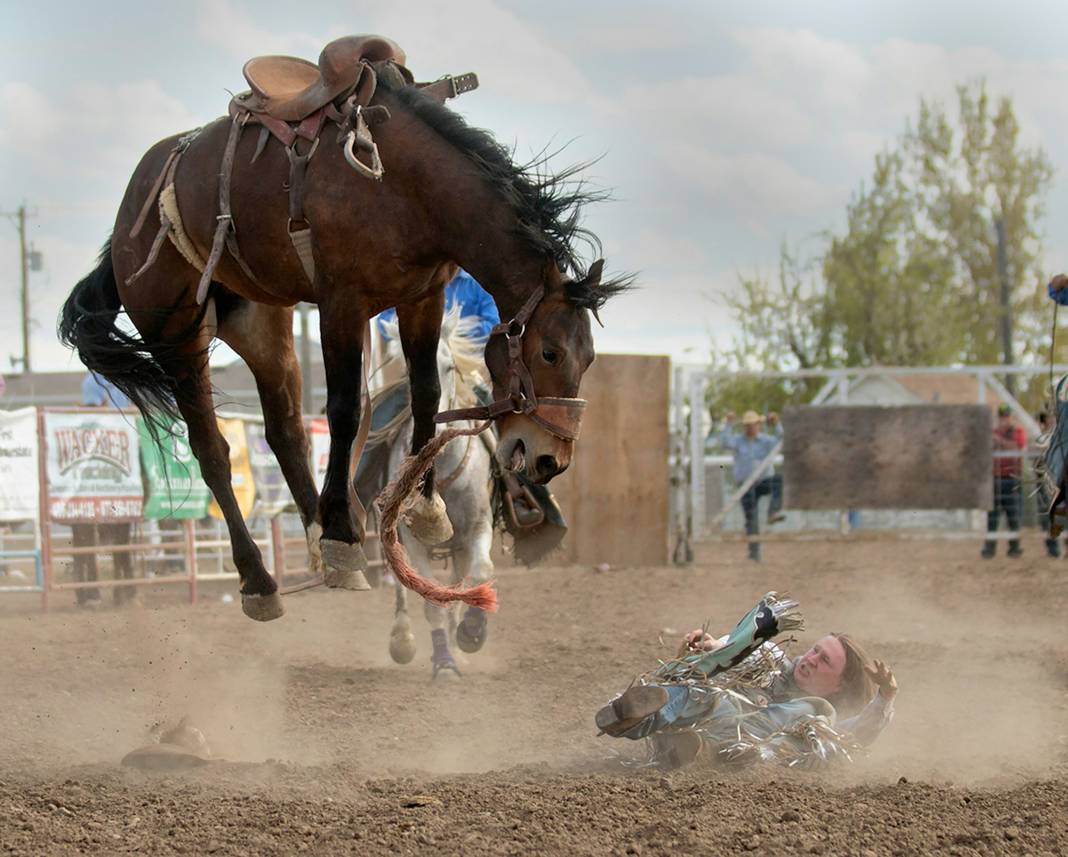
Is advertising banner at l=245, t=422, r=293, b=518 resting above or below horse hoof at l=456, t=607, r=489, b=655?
above

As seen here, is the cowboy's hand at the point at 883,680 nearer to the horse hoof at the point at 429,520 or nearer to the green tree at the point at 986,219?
the horse hoof at the point at 429,520

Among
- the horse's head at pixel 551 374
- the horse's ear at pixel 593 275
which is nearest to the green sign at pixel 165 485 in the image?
the horse's head at pixel 551 374

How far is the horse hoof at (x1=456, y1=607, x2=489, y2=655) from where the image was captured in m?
7.48

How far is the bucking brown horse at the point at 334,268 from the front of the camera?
14.0 feet

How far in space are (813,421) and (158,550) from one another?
25.9 ft

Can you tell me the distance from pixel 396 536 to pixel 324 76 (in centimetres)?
170

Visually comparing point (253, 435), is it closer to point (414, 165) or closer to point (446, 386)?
point (446, 386)

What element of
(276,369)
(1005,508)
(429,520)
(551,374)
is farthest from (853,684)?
(1005,508)

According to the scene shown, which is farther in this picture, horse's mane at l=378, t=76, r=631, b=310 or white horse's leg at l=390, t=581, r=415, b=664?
white horse's leg at l=390, t=581, r=415, b=664

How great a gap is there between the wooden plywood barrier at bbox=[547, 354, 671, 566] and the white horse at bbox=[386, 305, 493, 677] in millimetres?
6606

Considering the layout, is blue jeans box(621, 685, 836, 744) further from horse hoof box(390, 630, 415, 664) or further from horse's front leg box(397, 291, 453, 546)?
horse hoof box(390, 630, 415, 664)

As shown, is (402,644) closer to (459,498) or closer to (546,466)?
(459,498)

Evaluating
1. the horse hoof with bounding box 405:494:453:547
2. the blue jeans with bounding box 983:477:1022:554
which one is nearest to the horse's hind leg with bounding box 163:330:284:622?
the horse hoof with bounding box 405:494:453:547

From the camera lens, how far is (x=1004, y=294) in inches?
1341
